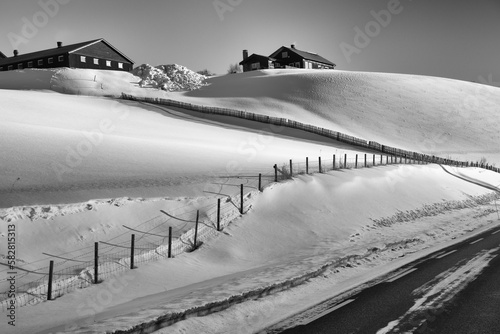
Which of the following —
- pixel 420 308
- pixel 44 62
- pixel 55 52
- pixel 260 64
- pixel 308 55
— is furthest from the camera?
pixel 308 55

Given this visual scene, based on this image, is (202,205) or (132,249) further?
(202,205)

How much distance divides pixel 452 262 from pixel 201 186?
1210 centimetres

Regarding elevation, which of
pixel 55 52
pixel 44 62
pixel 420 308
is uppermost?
pixel 55 52

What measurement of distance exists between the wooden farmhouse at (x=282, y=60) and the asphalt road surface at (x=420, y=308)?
115989mm

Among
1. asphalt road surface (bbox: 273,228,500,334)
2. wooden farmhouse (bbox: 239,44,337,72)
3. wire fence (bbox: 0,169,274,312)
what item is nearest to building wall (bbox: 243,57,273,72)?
wooden farmhouse (bbox: 239,44,337,72)

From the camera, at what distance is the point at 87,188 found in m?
19.8

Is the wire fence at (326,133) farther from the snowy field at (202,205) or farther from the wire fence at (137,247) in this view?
the wire fence at (137,247)

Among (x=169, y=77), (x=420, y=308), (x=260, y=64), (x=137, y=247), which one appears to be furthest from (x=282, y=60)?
(x=420, y=308)

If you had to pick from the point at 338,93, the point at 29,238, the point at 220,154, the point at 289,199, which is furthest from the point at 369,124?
the point at 29,238

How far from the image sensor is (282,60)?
419 ft

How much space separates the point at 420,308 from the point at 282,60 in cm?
12277

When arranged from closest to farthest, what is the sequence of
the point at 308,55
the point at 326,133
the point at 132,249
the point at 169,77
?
1. the point at 132,249
2. the point at 326,133
3. the point at 169,77
4. the point at 308,55

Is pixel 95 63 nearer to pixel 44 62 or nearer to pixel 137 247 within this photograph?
pixel 44 62

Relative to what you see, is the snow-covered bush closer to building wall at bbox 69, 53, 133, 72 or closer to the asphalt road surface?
building wall at bbox 69, 53, 133, 72
